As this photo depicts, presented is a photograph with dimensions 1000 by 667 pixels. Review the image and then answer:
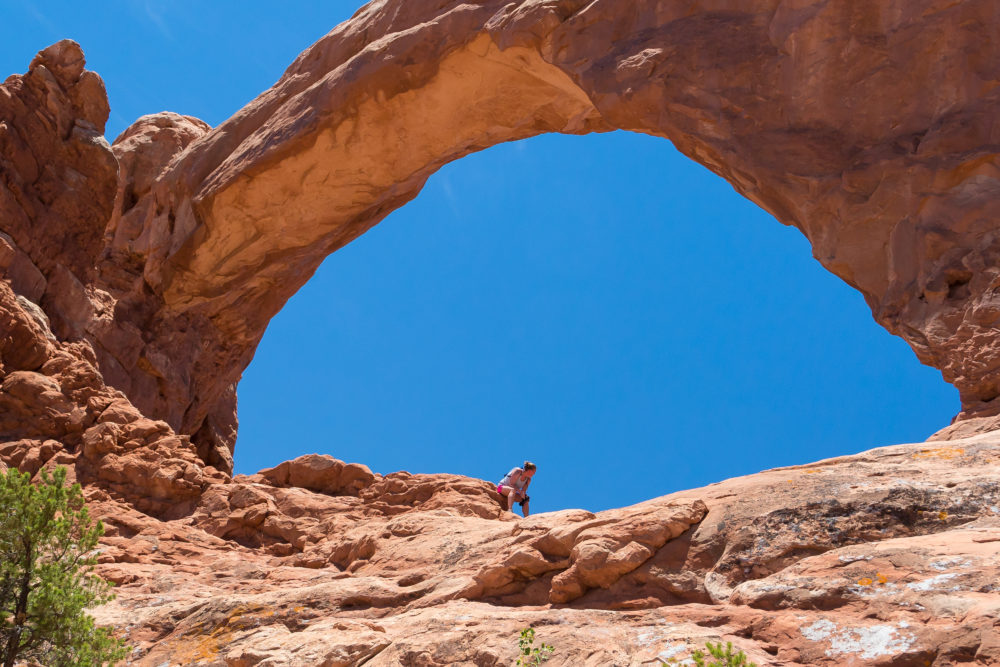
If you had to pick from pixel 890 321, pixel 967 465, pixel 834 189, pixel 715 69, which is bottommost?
pixel 967 465

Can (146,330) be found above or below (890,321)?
above

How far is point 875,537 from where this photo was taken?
6590mm

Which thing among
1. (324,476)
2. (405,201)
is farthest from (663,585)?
(405,201)

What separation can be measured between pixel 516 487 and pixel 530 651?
7.45 metres

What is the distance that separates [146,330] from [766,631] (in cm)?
1720

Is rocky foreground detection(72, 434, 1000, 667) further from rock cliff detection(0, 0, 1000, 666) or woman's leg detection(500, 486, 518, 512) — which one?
woman's leg detection(500, 486, 518, 512)

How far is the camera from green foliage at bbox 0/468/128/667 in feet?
24.5

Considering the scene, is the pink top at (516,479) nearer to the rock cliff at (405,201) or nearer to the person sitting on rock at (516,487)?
the person sitting on rock at (516,487)

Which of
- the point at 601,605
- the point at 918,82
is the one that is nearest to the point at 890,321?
the point at 918,82

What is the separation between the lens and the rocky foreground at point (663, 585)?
5.53 meters

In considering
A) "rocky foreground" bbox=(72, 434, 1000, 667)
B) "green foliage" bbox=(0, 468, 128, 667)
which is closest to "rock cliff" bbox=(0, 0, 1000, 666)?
"rocky foreground" bbox=(72, 434, 1000, 667)

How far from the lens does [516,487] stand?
13648 millimetres

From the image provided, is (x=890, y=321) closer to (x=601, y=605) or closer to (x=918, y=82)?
(x=918, y=82)

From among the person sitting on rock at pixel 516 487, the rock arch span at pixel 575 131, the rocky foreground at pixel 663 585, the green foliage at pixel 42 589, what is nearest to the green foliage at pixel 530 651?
the rocky foreground at pixel 663 585
